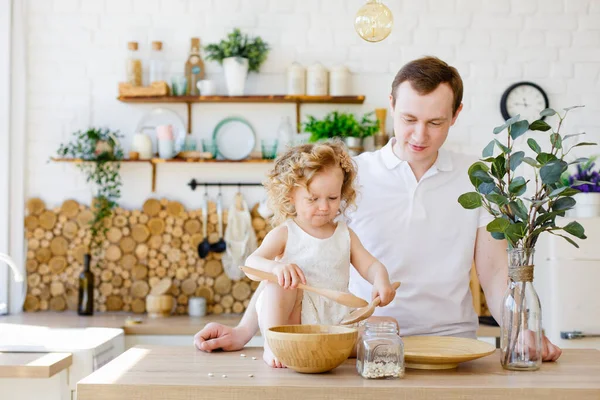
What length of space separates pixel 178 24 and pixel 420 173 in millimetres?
2643

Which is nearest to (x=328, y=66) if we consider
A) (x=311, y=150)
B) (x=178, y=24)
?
(x=178, y=24)

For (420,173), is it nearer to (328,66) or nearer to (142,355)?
(142,355)

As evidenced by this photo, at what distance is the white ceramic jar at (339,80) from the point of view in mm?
4414

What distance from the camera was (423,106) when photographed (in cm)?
210

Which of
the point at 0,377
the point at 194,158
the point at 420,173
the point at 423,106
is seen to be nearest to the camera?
the point at 423,106

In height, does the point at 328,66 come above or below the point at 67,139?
above

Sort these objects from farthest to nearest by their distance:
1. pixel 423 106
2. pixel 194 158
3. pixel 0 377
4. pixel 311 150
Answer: pixel 194 158 → pixel 0 377 → pixel 423 106 → pixel 311 150

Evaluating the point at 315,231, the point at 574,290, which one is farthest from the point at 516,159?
the point at 574,290

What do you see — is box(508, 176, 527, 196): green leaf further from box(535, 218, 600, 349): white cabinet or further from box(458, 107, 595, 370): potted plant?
box(535, 218, 600, 349): white cabinet

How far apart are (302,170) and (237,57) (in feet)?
8.42

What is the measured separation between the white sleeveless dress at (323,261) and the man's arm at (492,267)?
17.8 inches

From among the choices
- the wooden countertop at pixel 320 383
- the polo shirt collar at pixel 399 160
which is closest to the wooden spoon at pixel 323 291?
the wooden countertop at pixel 320 383

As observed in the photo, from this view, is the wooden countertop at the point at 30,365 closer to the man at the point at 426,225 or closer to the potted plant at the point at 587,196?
the man at the point at 426,225

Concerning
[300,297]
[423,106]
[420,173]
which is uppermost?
[423,106]
